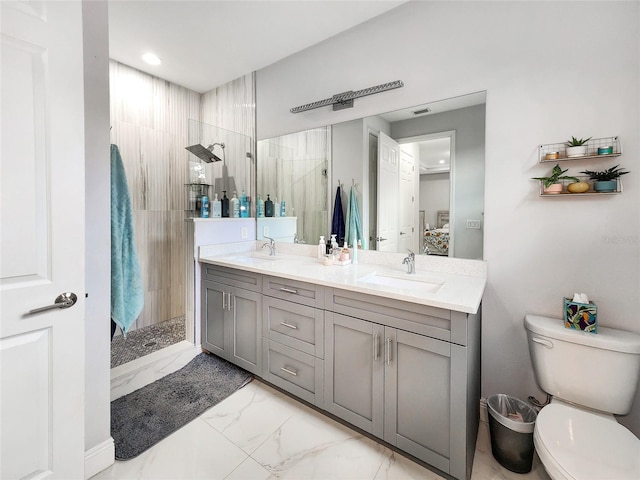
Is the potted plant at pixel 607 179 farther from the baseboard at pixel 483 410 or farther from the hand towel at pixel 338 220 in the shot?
the hand towel at pixel 338 220

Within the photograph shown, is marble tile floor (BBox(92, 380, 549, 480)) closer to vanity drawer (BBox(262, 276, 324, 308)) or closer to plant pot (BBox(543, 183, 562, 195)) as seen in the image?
vanity drawer (BBox(262, 276, 324, 308))

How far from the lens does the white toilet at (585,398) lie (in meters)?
0.99

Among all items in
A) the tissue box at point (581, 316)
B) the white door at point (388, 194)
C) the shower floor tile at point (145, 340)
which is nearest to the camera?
the tissue box at point (581, 316)

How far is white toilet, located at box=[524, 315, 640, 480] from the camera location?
99 centimetres

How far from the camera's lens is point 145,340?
2.67 m

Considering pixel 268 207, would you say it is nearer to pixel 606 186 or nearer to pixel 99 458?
pixel 99 458

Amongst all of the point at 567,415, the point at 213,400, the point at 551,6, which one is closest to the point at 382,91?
the point at 551,6

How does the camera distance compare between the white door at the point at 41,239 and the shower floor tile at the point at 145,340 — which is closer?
the white door at the point at 41,239

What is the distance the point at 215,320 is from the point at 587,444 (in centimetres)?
230

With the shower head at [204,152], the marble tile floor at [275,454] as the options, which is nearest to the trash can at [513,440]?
the marble tile floor at [275,454]

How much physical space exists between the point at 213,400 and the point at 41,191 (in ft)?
5.13

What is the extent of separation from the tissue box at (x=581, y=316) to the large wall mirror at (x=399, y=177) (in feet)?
1.63

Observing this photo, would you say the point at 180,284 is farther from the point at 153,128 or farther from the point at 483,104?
the point at 483,104

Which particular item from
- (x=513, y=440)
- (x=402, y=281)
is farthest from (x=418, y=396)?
(x=402, y=281)
